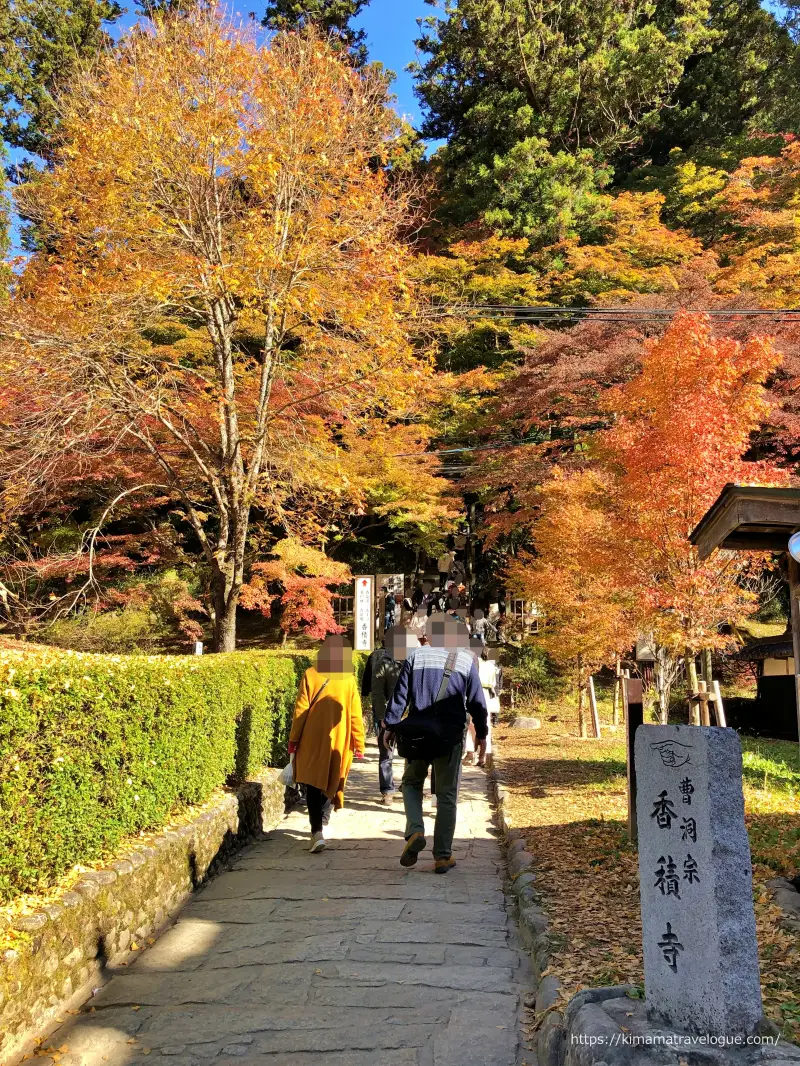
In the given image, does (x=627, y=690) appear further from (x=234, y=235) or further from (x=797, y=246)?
(x=797, y=246)

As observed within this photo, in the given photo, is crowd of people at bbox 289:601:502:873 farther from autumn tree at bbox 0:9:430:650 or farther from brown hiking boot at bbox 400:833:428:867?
autumn tree at bbox 0:9:430:650

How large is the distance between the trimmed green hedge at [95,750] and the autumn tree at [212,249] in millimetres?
4819

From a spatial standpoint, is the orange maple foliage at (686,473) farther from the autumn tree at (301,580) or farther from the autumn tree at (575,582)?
the autumn tree at (301,580)

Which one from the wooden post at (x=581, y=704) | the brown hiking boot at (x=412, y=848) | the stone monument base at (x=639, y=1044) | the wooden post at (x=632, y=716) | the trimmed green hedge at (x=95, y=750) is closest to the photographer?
the stone monument base at (x=639, y=1044)

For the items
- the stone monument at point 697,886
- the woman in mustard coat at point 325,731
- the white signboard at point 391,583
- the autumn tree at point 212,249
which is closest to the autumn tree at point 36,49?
the autumn tree at point 212,249

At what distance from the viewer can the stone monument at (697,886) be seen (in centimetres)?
257

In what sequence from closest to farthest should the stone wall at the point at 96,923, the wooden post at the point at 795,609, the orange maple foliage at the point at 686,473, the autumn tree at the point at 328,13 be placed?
1. the stone wall at the point at 96,923
2. the wooden post at the point at 795,609
3. the orange maple foliage at the point at 686,473
4. the autumn tree at the point at 328,13

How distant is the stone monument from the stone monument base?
66 mm

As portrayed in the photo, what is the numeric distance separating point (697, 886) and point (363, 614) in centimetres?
1270

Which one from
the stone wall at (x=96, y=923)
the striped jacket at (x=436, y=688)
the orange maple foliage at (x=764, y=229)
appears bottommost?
the stone wall at (x=96, y=923)

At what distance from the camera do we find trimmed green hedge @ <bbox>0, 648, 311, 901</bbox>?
3.35 metres

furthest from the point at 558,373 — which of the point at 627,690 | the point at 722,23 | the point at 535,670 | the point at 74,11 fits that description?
the point at 722,23

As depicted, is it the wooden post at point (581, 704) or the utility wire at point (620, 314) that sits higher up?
the utility wire at point (620, 314)

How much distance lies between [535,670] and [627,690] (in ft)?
45.7
